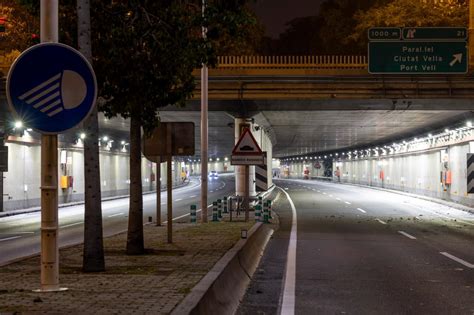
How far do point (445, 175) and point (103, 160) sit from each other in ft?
82.9

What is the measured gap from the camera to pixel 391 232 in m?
20.8

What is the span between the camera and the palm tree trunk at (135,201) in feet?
39.5

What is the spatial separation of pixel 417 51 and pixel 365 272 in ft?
54.4

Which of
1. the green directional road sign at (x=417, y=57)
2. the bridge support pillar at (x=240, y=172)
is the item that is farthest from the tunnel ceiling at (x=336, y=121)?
the green directional road sign at (x=417, y=57)

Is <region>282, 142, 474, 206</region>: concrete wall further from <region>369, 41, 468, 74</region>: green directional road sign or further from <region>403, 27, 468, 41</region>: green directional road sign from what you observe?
<region>403, 27, 468, 41</region>: green directional road sign

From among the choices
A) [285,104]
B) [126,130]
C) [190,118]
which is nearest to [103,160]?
[126,130]

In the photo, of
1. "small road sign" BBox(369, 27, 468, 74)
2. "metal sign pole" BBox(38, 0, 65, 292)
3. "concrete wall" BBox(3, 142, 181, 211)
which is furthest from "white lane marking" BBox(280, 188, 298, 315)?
"concrete wall" BBox(3, 142, 181, 211)

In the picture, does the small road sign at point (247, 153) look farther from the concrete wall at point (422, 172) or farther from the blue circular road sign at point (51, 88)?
the concrete wall at point (422, 172)

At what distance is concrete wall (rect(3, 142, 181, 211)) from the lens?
3416 cm

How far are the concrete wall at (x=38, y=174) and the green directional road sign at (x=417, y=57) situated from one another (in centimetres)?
1985

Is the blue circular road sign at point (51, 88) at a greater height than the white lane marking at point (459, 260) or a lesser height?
greater

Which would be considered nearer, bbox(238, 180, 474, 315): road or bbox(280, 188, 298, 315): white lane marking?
bbox(280, 188, 298, 315): white lane marking

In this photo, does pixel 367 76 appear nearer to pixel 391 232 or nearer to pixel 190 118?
pixel 391 232

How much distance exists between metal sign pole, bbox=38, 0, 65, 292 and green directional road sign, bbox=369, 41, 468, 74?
20.6 meters
